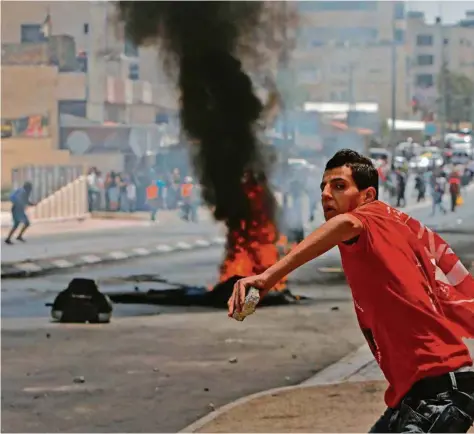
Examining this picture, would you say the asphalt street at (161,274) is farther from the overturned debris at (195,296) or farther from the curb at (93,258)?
the overturned debris at (195,296)

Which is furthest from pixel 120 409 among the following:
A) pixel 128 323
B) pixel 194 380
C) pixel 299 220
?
pixel 299 220

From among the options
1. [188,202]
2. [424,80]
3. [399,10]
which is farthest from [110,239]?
[399,10]

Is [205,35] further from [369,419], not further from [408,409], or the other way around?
[408,409]

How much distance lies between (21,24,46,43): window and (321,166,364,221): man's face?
1439cm

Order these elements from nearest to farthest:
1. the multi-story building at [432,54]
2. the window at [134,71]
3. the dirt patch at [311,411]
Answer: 1. the dirt patch at [311,411]
2. the multi-story building at [432,54]
3. the window at [134,71]

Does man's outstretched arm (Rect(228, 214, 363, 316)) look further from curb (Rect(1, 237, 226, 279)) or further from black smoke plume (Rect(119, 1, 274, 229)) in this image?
curb (Rect(1, 237, 226, 279))

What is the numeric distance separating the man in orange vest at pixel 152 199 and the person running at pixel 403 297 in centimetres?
1618

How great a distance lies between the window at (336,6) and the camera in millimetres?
16047

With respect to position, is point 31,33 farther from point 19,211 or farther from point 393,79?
point 393,79

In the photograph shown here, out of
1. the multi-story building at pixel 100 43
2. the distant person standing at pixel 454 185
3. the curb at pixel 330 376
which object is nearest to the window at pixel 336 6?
the multi-story building at pixel 100 43

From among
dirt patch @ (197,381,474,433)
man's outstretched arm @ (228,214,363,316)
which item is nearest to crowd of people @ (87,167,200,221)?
dirt patch @ (197,381,474,433)

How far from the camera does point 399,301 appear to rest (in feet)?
11.7

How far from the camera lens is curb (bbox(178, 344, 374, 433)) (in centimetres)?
803

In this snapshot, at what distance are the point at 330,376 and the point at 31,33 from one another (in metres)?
9.96
